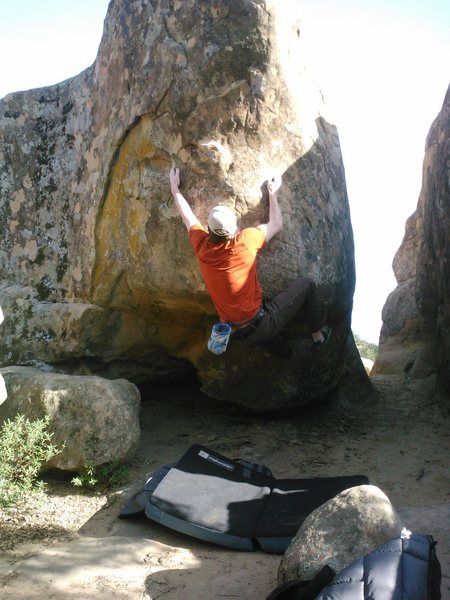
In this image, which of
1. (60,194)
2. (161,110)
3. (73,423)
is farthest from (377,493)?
(60,194)

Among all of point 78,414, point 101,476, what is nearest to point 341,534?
point 101,476

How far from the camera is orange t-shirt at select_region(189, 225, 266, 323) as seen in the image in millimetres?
5273

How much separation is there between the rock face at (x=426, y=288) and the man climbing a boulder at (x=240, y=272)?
200 centimetres

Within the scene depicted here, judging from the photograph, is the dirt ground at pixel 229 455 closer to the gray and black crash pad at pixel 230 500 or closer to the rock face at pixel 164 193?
the gray and black crash pad at pixel 230 500

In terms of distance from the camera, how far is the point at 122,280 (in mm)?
6211

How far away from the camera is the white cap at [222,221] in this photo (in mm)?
5113

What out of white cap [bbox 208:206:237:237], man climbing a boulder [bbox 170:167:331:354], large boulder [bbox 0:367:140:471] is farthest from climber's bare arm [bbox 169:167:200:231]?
large boulder [bbox 0:367:140:471]

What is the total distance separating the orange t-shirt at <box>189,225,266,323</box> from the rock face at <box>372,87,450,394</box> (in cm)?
241

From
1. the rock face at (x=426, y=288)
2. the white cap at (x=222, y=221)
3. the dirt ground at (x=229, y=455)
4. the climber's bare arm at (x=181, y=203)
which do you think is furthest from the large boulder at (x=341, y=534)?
the rock face at (x=426, y=288)

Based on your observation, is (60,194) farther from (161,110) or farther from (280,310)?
(280,310)

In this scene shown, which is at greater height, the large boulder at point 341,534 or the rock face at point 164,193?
the rock face at point 164,193

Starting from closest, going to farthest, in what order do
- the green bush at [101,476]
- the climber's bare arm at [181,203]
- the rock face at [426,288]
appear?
the green bush at [101,476], the climber's bare arm at [181,203], the rock face at [426,288]

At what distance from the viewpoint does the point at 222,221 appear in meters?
5.11

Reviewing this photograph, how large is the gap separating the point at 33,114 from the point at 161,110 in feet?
5.87
